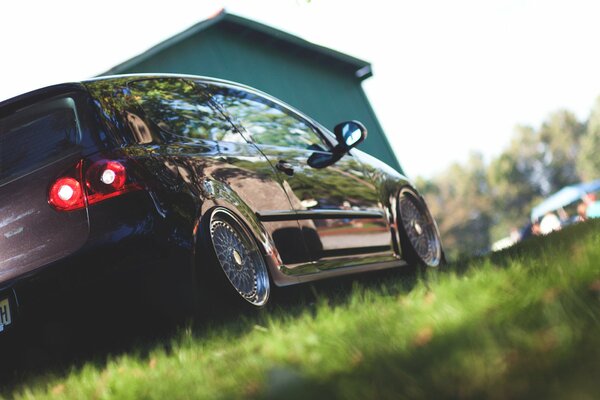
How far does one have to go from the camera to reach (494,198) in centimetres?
12144

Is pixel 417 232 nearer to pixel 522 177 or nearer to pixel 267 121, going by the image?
pixel 267 121

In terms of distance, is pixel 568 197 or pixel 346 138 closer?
pixel 346 138

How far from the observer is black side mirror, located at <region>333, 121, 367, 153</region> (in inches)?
259

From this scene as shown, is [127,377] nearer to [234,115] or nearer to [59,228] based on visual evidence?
[59,228]

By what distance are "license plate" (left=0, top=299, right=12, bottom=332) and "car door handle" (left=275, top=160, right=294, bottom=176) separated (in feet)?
6.25

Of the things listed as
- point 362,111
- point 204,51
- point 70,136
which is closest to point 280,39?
point 204,51

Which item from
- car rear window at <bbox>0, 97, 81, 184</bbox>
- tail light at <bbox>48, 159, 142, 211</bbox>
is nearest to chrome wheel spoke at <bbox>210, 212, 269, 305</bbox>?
tail light at <bbox>48, 159, 142, 211</bbox>

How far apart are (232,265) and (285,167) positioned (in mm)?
1097

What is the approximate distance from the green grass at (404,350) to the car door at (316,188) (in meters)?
1.20

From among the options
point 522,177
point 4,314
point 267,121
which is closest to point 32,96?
point 4,314

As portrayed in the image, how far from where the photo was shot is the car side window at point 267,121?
5.80m

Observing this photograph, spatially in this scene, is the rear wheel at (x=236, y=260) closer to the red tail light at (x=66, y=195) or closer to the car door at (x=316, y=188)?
the car door at (x=316, y=188)

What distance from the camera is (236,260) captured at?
477 centimetres

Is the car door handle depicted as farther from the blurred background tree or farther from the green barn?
the blurred background tree
